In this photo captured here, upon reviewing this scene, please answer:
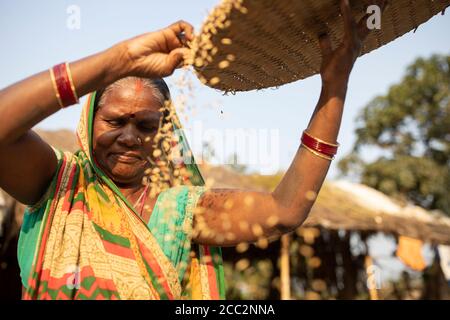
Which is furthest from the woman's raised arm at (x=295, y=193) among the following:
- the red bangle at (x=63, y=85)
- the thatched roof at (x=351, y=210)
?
the thatched roof at (x=351, y=210)

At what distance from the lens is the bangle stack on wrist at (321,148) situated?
2.19 meters

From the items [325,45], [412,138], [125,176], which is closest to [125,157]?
[125,176]

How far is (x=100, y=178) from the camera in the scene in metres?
2.50

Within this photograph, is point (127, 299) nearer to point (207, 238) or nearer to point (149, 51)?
point (207, 238)

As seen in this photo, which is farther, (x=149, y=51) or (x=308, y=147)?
(x=308, y=147)

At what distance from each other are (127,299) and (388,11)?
1675 mm

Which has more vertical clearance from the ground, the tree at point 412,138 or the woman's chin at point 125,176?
the tree at point 412,138

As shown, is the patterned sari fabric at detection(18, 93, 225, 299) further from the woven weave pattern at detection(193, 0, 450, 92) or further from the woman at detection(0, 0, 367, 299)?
the woven weave pattern at detection(193, 0, 450, 92)

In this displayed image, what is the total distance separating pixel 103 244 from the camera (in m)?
2.30

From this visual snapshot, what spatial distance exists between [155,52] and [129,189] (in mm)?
839

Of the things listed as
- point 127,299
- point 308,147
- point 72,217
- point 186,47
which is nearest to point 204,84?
point 186,47

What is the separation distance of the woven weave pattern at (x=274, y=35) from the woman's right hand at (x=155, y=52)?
0.08 metres

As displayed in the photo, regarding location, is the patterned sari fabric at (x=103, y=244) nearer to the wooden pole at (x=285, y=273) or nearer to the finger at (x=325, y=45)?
the finger at (x=325, y=45)

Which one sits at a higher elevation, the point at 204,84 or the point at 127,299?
the point at 204,84
